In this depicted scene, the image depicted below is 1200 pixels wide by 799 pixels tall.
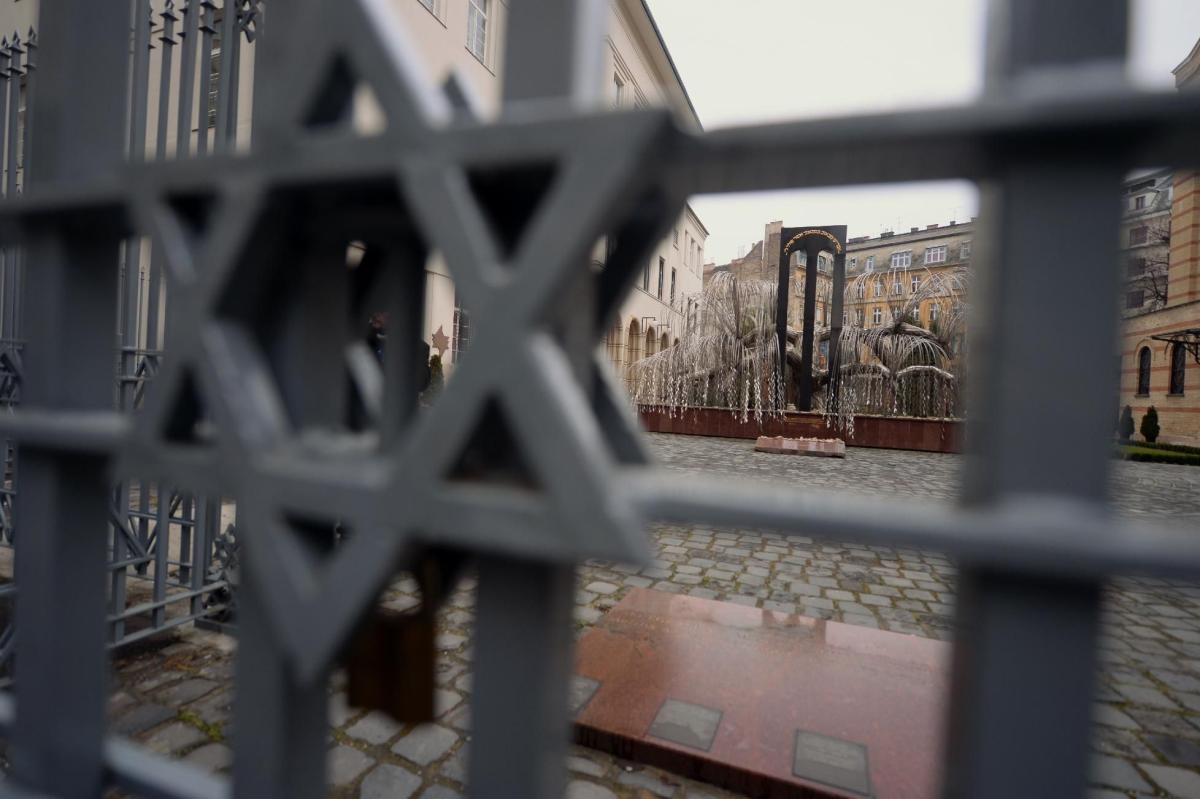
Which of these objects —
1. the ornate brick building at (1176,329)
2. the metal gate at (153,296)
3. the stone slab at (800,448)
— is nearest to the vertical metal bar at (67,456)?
the metal gate at (153,296)

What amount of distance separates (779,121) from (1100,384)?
1.22 ft

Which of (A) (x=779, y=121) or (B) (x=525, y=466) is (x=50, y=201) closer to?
(B) (x=525, y=466)

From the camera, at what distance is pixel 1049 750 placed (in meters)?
0.57

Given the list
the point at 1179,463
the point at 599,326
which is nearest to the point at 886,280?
the point at 1179,463

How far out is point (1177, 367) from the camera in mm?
23328

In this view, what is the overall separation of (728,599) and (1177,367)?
2835cm

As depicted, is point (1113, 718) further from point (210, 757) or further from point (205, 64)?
point (205, 64)

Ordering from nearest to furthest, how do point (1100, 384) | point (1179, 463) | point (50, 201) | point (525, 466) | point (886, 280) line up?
point (1100, 384) < point (525, 466) < point (50, 201) < point (1179, 463) < point (886, 280)

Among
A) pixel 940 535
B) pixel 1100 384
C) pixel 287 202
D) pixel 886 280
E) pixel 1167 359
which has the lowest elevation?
pixel 940 535

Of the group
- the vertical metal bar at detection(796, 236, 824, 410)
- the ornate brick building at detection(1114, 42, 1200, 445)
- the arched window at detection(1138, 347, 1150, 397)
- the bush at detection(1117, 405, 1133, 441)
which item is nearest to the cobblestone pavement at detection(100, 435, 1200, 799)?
the vertical metal bar at detection(796, 236, 824, 410)

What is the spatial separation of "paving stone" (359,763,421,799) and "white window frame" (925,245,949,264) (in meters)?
54.5

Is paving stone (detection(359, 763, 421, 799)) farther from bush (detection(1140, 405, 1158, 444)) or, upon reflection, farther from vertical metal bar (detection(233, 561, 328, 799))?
bush (detection(1140, 405, 1158, 444))

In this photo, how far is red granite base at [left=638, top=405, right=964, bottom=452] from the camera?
15195 mm

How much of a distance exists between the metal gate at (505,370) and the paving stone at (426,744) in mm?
1435
